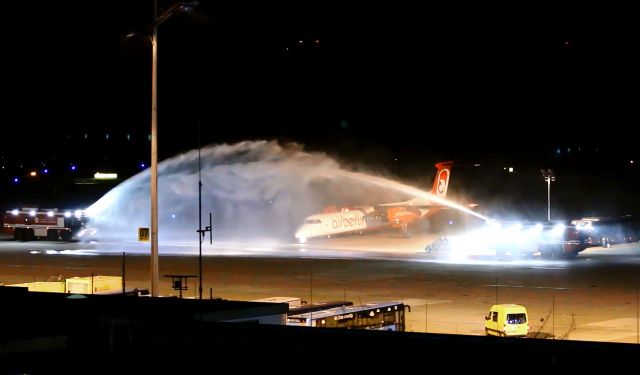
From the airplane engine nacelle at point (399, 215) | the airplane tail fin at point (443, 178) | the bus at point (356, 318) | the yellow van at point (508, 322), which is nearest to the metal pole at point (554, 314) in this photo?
the yellow van at point (508, 322)

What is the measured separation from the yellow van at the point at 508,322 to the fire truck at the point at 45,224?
62427 millimetres

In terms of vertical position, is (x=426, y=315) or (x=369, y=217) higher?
(x=369, y=217)

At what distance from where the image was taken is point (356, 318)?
1116 inches

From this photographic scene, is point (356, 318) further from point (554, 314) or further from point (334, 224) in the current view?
point (334, 224)

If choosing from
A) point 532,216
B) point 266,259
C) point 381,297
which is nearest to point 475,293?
point 381,297

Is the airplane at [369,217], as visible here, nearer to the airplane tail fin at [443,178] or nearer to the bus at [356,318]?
the airplane tail fin at [443,178]

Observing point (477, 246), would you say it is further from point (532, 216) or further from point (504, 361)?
point (504, 361)

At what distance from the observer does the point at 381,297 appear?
1651 inches

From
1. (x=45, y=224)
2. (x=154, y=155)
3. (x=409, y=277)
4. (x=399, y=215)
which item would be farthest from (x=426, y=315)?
(x=45, y=224)

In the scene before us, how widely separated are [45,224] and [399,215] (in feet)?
121

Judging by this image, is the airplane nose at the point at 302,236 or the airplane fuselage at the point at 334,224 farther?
the airplane nose at the point at 302,236

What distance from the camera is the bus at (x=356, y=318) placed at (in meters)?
27.3

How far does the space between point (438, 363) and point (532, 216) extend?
4144 inches

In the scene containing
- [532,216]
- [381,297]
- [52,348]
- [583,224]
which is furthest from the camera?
[532,216]
